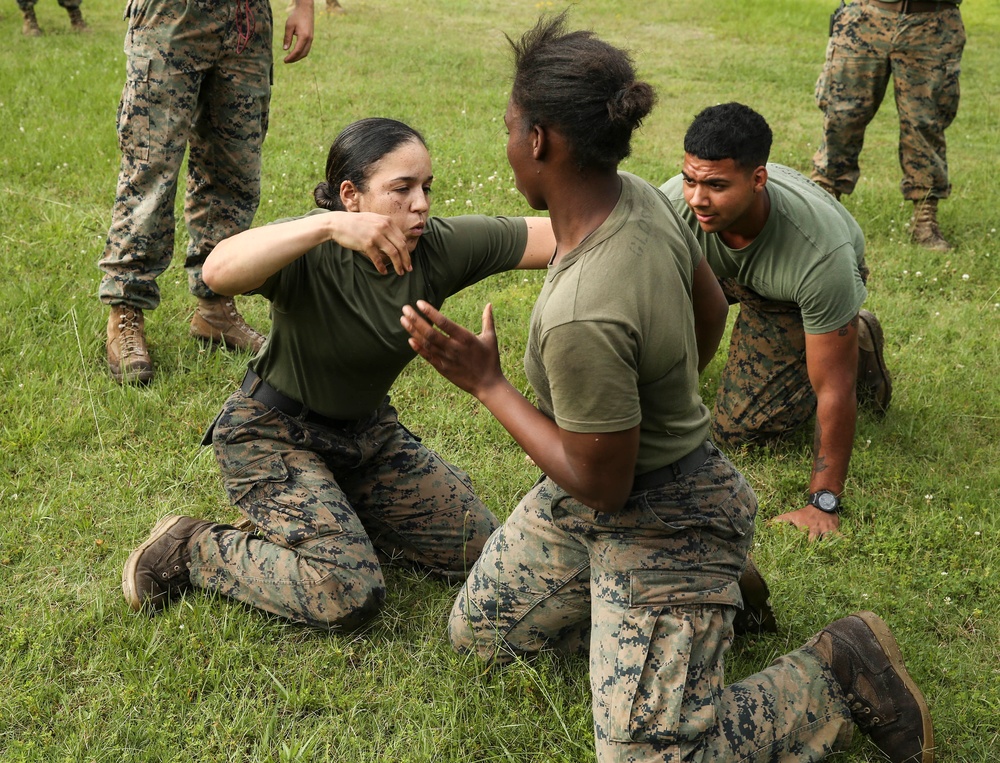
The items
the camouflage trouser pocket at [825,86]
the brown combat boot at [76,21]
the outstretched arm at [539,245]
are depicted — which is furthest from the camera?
the brown combat boot at [76,21]

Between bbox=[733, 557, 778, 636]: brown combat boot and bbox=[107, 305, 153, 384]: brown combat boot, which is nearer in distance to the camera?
bbox=[733, 557, 778, 636]: brown combat boot

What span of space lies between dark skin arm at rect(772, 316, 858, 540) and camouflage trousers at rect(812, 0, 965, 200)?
332 centimetres

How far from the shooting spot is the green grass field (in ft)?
9.72

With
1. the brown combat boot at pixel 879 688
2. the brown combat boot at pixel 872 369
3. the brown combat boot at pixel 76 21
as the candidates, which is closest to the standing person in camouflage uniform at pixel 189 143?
the brown combat boot at pixel 872 369

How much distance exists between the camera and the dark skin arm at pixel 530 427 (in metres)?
2.46

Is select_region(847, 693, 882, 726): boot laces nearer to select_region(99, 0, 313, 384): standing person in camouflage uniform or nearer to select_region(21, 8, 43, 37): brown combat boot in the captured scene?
select_region(99, 0, 313, 384): standing person in camouflage uniform

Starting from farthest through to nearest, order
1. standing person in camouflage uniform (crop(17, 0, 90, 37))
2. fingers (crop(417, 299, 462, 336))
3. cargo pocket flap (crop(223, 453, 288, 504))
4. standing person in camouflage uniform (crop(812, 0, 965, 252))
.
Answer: standing person in camouflage uniform (crop(17, 0, 90, 37)) → standing person in camouflage uniform (crop(812, 0, 965, 252)) → cargo pocket flap (crop(223, 453, 288, 504)) → fingers (crop(417, 299, 462, 336))

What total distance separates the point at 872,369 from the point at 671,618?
8.24ft

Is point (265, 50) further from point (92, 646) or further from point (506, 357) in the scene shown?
point (92, 646)

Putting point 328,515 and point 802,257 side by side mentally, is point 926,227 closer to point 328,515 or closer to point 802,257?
point 802,257

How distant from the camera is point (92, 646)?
319 centimetres

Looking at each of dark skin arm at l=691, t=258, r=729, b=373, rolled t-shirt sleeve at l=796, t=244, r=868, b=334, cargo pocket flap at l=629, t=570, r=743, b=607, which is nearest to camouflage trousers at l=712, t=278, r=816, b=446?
rolled t-shirt sleeve at l=796, t=244, r=868, b=334

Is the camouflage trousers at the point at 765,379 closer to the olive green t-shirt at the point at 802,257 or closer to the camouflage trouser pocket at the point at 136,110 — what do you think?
the olive green t-shirt at the point at 802,257

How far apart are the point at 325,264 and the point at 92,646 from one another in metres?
1.43
